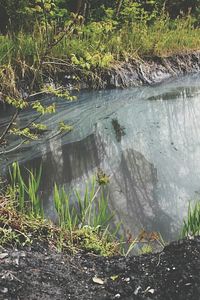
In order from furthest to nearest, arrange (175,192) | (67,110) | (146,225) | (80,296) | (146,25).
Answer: (146,25) → (67,110) → (175,192) → (146,225) → (80,296)

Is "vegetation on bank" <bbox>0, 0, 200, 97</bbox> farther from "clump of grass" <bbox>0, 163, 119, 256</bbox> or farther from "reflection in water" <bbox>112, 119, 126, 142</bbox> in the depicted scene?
"clump of grass" <bbox>0, 163, 119, 256</bbox>

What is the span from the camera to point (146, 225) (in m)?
3.29

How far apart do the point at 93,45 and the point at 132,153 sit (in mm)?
2972

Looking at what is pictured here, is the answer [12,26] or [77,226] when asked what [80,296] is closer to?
[77,226]

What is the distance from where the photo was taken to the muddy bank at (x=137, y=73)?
22.4 ft

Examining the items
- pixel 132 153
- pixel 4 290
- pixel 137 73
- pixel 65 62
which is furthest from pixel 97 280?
pixel 137 73

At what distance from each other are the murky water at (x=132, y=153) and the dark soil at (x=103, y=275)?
31.4 inches

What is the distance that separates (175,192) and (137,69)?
3.99 meters

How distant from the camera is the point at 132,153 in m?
4.55

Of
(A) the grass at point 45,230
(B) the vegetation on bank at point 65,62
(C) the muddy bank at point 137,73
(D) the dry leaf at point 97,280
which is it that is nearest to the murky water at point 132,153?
(B) the vegetation on bank at point 65,62

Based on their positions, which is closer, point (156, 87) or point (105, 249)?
point (105, 249)

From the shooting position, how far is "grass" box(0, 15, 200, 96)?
6.11 m

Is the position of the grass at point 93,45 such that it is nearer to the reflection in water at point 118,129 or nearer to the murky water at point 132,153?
the murky water at point 132,153

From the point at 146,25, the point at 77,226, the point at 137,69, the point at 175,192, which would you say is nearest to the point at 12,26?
the point at 137,69
